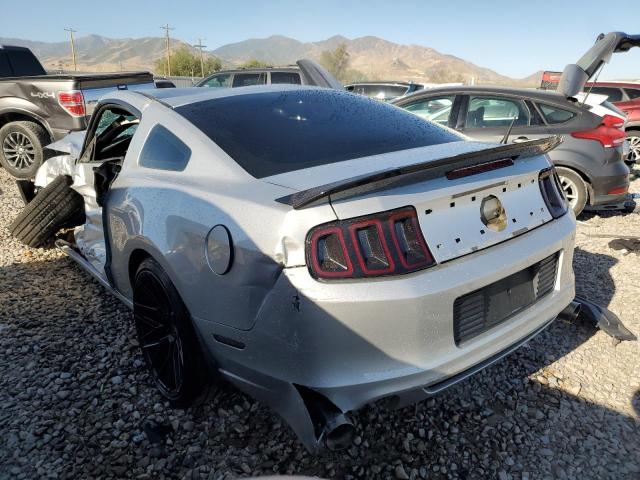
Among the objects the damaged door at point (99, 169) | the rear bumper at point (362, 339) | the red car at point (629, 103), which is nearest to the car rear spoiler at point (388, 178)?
the rear bumper at point (362, 339)

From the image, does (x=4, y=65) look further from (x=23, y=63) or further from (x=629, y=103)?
(x=629, y=103)

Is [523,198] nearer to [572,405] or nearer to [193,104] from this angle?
[572,405]

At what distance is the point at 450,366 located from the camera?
5.91 feet

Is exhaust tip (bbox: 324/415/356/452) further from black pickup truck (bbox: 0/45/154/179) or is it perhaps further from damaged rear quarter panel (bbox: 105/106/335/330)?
black pickup truck (bbox: 0/45/154/179)

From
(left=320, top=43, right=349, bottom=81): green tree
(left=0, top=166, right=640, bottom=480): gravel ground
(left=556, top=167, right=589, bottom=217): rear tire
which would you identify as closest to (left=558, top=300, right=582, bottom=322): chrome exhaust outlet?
(left=0, top=166, right=640, bottom=480): gravel ground

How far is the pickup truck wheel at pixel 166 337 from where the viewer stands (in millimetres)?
2217

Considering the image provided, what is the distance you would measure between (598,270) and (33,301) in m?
4.56

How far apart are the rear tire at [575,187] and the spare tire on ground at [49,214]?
499 cm

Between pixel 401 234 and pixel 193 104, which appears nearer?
pixel 401 234

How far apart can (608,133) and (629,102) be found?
5277 mm

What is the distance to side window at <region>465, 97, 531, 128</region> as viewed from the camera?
5789 mm

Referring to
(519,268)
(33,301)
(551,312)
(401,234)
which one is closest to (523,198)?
(519,268)

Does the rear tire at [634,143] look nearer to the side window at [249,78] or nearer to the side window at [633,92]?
the side window at [633,92]

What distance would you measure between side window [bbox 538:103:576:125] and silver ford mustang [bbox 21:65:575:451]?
3591mm
